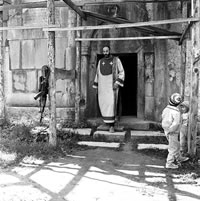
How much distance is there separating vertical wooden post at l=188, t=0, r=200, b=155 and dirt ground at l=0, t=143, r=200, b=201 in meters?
0.45

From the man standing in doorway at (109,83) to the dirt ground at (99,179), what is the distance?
160cm

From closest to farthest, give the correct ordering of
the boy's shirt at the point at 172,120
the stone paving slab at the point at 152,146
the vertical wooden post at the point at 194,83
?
1. the boy's shirt at the point at 172,120
2. the vertical wooden post at the point at 194,83
3. the stone paving slab at the point at 152,146

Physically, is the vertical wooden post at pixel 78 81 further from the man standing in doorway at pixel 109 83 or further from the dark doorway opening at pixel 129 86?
the dark doorway opening at pixel 129 86

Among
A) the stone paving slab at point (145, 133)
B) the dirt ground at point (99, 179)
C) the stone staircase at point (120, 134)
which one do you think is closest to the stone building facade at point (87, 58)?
the stone staircase at point (120, 134)

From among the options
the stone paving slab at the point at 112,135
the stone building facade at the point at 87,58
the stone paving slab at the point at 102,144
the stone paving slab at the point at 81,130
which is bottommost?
the stone paving slab at the point at 102,144

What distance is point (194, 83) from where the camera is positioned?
16.0 feet

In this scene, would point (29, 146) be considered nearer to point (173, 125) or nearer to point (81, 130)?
point (81, 130)

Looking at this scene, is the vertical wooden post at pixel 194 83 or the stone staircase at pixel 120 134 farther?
the stone staircase at pixel 120 134

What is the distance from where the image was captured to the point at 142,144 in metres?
6.14

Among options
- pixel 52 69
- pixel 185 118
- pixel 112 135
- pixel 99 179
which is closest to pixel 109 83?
pixel 112 135

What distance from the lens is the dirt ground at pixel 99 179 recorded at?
3.67 m

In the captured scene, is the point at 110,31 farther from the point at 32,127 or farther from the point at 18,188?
the point at 18,188

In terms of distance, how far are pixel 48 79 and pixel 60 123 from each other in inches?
84.0

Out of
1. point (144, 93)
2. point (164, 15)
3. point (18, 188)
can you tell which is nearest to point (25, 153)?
point (18, 188)
